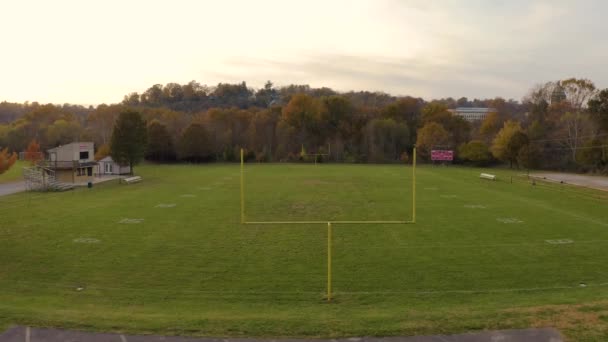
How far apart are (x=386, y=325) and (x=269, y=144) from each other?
85.5m

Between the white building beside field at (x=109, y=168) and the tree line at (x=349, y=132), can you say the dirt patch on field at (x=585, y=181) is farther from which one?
the white building beside field at (x=109, y=168)

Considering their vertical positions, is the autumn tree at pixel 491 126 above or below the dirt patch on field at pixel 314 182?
above

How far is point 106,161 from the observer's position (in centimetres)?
5638

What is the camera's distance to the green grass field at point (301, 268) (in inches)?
337

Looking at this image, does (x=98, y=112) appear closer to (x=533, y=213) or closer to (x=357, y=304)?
(x=533, y=213)

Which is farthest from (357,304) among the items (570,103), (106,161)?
(570,103)

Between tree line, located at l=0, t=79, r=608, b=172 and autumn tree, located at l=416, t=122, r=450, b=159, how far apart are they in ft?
0.52

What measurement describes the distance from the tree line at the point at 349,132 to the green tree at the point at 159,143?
0.15 m

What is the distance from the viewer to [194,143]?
79.2m

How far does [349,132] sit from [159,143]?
1406 inches

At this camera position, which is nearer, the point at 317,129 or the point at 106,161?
the point at 106,161

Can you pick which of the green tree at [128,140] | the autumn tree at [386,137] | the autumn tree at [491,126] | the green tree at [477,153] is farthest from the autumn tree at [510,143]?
the green tree at [128,140]

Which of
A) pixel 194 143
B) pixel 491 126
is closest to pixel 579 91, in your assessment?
pixel 491 126

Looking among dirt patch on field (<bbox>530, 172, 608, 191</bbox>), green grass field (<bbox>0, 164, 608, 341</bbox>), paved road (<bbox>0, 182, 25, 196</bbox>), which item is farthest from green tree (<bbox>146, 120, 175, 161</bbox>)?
dirt patch on field (<bbox>530, 172, 608, 191</bbox>)
